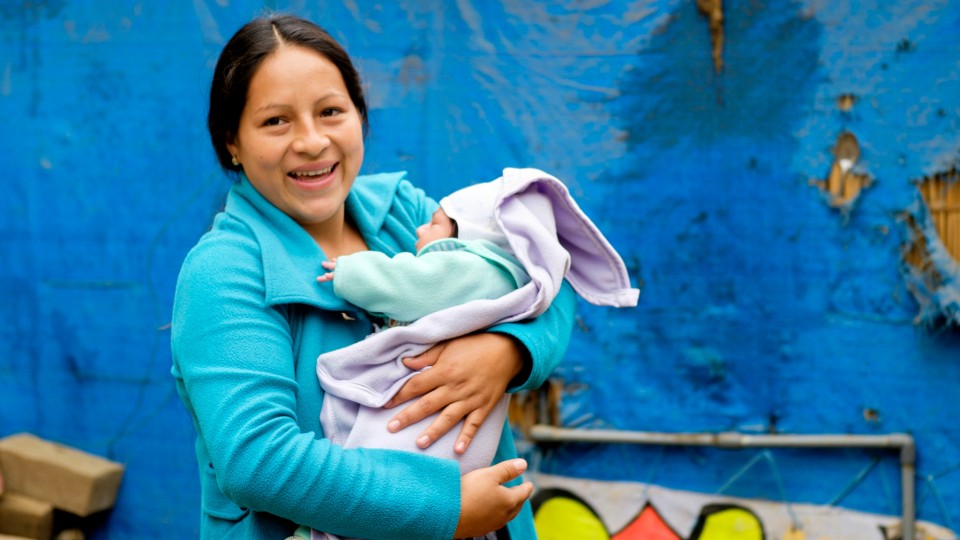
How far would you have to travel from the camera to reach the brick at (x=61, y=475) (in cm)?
397


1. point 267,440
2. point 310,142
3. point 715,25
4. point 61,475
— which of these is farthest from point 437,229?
point 61,475

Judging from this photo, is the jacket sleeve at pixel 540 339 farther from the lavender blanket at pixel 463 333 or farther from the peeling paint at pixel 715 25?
the peeling paint at pixel 715 25

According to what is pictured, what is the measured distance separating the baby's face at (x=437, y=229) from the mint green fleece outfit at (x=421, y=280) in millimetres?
111

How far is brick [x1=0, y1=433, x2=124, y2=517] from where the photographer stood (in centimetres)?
397

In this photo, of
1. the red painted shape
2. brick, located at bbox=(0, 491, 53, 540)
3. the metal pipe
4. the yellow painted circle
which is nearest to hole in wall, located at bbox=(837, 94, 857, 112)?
the metal pipe

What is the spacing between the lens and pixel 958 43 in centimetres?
292

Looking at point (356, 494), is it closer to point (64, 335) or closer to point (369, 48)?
point (369, 48)

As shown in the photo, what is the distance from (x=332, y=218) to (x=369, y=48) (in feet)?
5.89

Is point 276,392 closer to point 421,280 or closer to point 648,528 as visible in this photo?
point 421,280

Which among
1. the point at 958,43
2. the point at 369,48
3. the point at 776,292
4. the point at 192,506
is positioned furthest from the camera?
the point at 192,506

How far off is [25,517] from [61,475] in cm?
23

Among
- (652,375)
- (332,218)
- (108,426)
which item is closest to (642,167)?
(652,375)

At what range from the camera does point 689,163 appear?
126 inches

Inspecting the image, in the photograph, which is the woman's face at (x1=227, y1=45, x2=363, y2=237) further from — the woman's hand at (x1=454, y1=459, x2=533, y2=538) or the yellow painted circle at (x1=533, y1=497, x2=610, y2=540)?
the yellow painted circle at (x1=533, y1=497, x2=610, y2=540)
